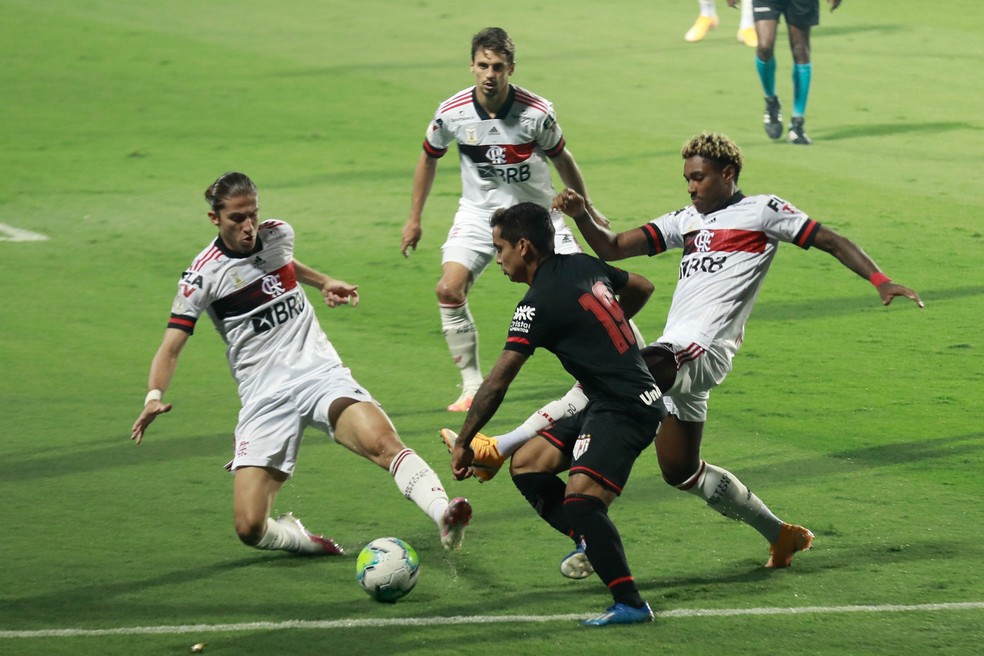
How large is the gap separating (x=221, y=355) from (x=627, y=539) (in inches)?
184

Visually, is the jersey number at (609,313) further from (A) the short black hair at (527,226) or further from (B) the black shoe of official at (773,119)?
(B) the black shoe of official at (773,119)

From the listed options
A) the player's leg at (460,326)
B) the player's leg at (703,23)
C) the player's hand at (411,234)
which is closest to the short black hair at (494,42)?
the player's hand at (411,234)

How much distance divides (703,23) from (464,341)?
14.1 m

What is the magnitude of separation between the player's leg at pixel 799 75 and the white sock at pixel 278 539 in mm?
11027

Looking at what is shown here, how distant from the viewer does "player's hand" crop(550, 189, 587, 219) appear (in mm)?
6738

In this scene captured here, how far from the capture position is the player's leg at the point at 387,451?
257 inches

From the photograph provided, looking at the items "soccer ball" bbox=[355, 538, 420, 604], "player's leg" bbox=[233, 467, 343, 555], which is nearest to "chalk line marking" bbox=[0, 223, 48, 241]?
"player's leg" bbox=[233, 467, 343, 555]

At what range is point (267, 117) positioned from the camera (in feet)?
62.6

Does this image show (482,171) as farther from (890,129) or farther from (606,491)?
(890,129)

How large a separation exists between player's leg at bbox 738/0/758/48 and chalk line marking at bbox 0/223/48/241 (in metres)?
11.1

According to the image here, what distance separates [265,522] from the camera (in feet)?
22.2

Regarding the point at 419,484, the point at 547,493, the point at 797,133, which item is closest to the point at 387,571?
the point at 419,484

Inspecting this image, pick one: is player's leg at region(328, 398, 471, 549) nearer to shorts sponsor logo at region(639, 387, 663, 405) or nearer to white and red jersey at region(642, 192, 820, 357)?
shorts sponsor logo at region(639, 387, 663, 405)

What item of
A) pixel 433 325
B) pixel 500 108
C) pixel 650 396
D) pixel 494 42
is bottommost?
pixel 433 325
